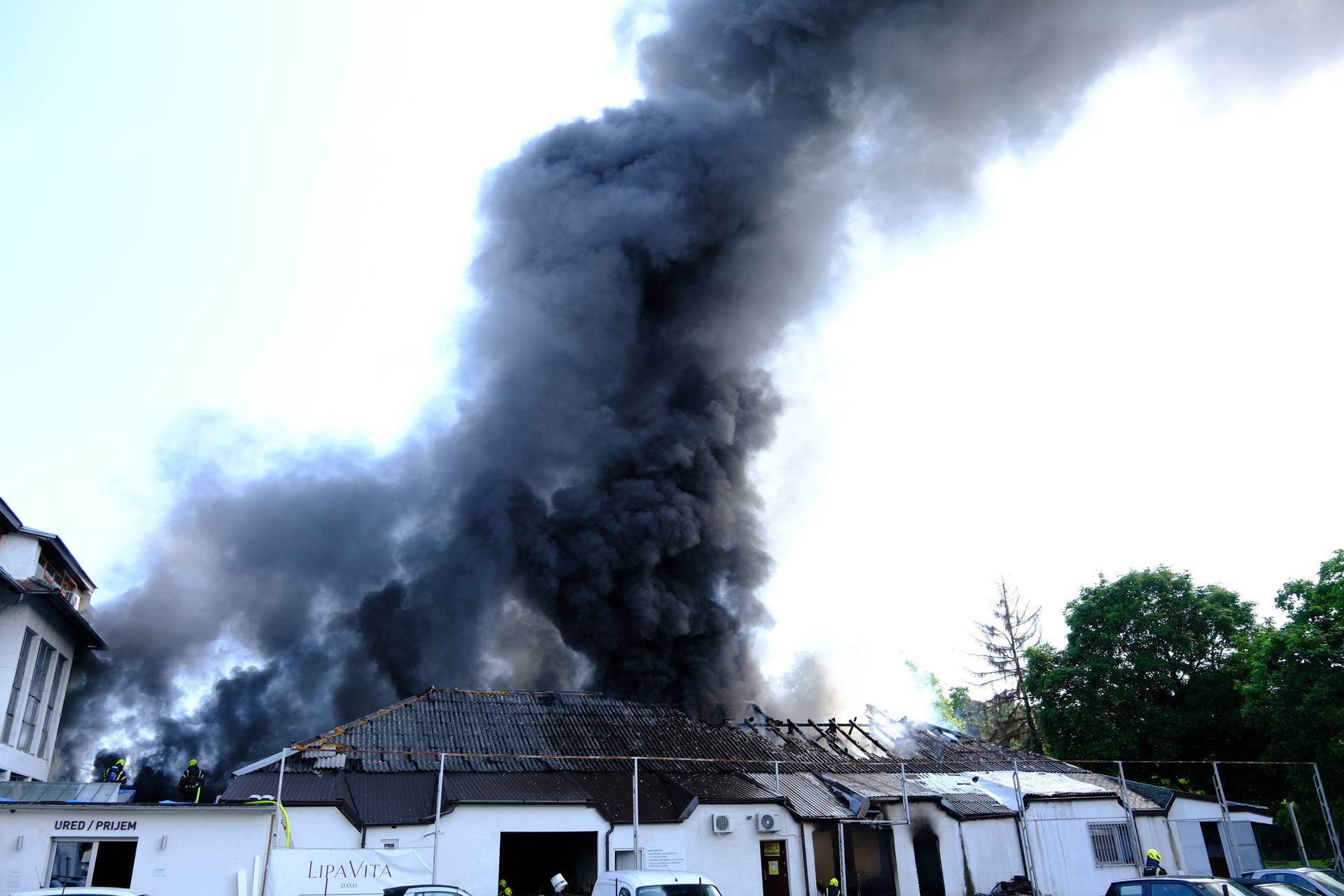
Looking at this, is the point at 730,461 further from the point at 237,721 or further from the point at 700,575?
the point at 237,721

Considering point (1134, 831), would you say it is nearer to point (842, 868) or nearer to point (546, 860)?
point (842, 868)

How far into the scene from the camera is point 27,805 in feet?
45.5

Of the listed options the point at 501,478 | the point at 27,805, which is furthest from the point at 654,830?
the point at 501,478

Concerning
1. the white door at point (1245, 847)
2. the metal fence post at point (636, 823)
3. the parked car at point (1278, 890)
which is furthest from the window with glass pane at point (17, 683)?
the white door at point (1245, 847)

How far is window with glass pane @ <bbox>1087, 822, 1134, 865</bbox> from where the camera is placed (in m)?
22.3

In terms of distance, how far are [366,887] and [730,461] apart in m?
23.7

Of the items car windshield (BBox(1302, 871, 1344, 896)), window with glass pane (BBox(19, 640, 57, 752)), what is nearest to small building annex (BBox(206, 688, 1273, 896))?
car windshield (BBox(1302, 871, 1344, 896))

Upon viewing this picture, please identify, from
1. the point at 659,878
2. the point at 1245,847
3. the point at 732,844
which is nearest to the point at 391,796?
the point at 732,844

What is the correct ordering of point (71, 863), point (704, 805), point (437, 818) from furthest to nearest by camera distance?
point (704, 805) < point (437, 818) < point (71, 863)

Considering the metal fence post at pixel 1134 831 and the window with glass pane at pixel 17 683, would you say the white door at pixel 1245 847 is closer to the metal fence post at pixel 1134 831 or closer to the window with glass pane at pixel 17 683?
the metal fence post at pixel 1134 831

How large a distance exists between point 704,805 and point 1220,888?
1131 cm

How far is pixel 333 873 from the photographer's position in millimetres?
14688

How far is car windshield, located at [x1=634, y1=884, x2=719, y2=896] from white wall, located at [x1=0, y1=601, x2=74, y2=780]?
19413 millimetres

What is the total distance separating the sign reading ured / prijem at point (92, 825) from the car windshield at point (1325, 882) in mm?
21399
